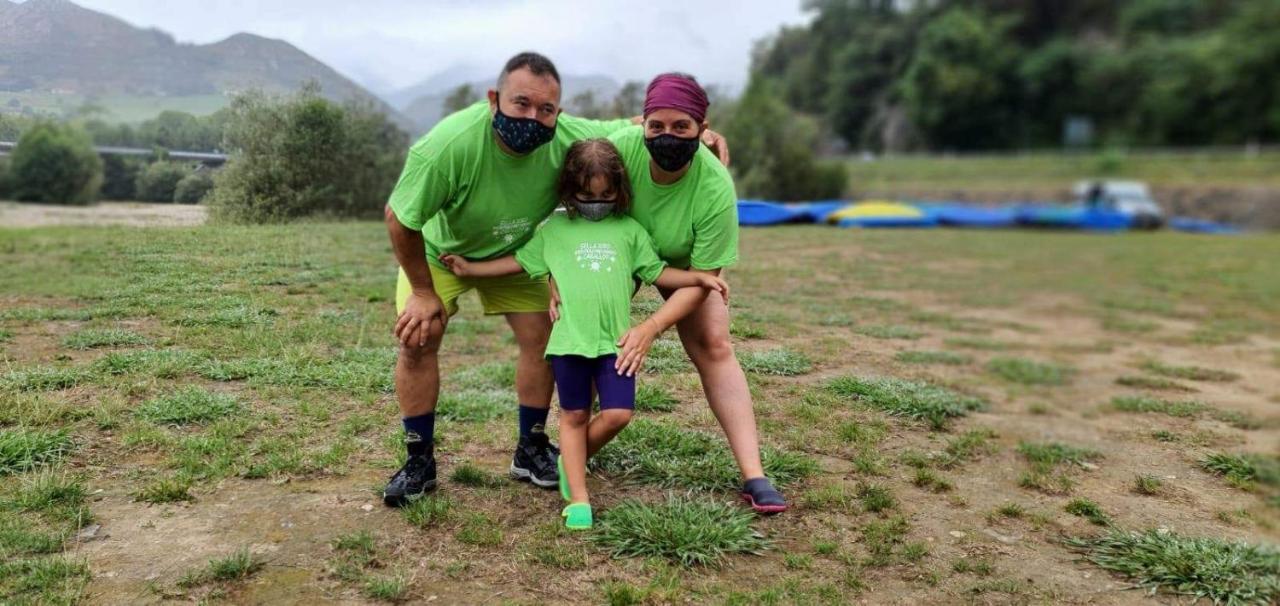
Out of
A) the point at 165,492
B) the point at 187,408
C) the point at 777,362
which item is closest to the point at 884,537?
the point at 777,362

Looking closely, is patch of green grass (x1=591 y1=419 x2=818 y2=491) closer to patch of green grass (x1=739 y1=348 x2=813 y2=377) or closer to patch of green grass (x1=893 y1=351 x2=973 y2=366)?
patch of green grass (x1=739 y1=348 x2=813 y2=377)

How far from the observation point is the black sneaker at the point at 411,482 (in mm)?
3061

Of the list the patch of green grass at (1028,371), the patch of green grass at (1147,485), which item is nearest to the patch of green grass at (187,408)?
the patch of green grass at (1147,485)

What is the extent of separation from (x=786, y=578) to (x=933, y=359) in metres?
3.94

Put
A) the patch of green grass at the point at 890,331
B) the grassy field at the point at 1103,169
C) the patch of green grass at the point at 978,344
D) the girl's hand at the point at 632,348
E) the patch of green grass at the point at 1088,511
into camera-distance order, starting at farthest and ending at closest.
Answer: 1. the patch of green grass at the point at 890,331
2. the patch of green grass at the point at 978,344
3. the grassy field at the point at 1103,169
4. the patch of green grass at the point at 1088,511
5. the girl's hand at the point at 632,348

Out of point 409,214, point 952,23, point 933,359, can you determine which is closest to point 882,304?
point 933,359

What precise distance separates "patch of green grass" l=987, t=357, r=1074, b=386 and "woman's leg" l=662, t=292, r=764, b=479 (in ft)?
10.8

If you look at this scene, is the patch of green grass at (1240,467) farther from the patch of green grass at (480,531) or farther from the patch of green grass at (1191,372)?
the patch of green grass at (480,531)

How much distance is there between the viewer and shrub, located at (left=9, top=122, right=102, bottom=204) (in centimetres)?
423

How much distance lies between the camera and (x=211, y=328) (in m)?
4.06

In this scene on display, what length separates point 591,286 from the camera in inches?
116

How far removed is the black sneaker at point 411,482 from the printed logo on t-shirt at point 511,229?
91 centimetres

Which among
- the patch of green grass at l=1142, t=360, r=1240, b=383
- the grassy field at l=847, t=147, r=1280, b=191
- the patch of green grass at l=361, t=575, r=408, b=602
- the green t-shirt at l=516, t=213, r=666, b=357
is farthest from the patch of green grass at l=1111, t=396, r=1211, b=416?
the patch of green grass at l=361, t=575, r=408, b=602

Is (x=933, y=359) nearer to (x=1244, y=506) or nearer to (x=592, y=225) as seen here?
Result: (x=1244, y=506)
